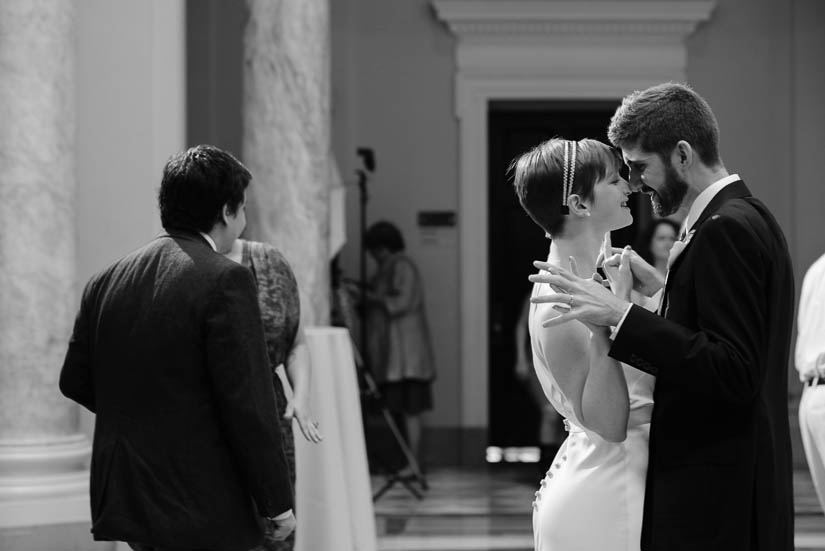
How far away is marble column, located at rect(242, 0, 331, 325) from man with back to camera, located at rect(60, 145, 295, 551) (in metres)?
4.50

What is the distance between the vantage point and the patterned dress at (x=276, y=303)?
4.00m

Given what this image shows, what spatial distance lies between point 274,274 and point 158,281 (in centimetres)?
138

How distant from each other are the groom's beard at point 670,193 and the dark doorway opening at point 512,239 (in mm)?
9351

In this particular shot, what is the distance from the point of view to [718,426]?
7.14 feet

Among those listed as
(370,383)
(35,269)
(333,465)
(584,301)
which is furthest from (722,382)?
(370,383)

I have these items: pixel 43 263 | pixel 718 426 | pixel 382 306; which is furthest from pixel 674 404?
pixel 382 306

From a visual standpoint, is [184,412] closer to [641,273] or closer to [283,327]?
[641,273]

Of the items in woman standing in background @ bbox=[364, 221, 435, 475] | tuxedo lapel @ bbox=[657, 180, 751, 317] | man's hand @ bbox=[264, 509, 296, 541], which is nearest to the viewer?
tuxedo lapel @ bbox=[657, 180, 751, 317]

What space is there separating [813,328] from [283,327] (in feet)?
7.77

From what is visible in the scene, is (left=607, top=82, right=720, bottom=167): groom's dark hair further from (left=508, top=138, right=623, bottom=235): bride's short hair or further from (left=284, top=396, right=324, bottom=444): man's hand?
(left=284, top=396, right=324, bottom=444): man's hand

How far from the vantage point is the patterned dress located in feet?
13.1

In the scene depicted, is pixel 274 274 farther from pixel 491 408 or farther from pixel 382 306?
pixel 491 408

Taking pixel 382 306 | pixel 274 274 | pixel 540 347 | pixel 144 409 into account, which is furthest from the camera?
pixel 382 306

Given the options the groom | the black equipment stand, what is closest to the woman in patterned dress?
the groom
